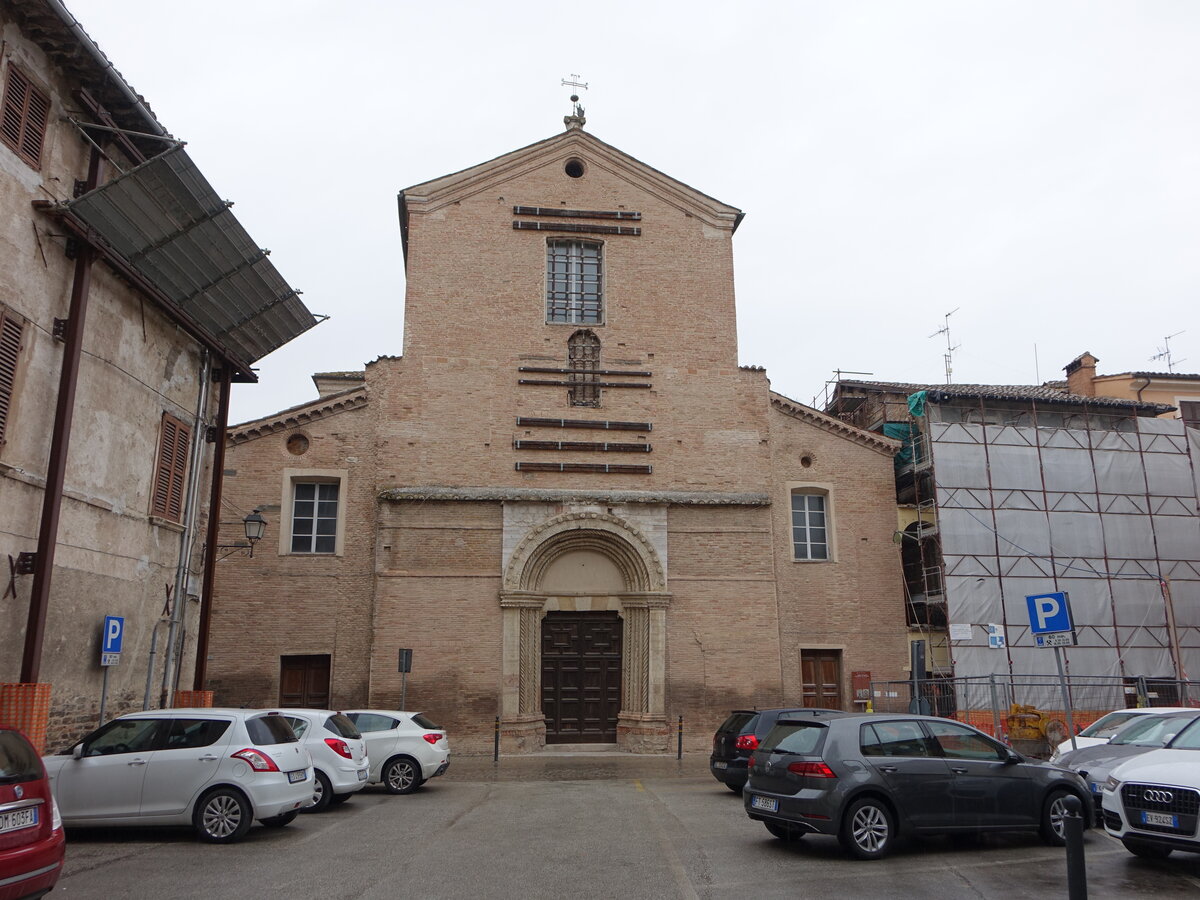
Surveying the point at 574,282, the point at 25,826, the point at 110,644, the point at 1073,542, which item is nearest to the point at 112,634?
the point at 110,644

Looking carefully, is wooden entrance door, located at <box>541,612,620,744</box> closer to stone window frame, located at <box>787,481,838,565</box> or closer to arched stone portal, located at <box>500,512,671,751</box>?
arched stone portal, located at <box>500,512,671,751</box>

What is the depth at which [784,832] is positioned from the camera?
1028 centimetres

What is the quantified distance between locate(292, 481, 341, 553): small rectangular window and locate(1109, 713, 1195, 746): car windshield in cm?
1642

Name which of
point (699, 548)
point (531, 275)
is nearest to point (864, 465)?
point (699, 548)

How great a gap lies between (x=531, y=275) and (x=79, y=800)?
1693 centimetres

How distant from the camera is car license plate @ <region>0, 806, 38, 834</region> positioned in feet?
21.8

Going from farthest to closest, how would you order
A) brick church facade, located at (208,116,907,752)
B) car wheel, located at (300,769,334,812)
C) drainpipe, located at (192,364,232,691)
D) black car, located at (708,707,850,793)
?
1. brick church facade, located at (208,116,907,752)
2. drainpipe, located at (192,364,232,691)
3. black car, located at (708,707,850,793)
4. car wheel, located at (300,769,334,812)

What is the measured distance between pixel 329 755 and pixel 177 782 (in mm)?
2842

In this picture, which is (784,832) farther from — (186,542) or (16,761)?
(186,542)

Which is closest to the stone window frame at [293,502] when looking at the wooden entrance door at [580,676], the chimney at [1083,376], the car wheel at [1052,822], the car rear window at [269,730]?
the wooden entrance door at [580,676]

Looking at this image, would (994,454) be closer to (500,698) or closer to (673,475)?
(673,475)

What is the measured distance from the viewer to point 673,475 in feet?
77.6

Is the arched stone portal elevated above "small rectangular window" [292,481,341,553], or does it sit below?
below

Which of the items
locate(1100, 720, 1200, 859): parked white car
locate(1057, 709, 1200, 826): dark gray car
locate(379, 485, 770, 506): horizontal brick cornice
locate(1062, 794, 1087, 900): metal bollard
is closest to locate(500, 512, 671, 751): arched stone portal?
locate(379, 485, 770, 506): horizontal brick cornice
